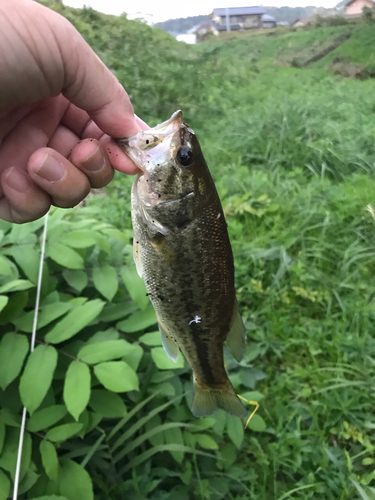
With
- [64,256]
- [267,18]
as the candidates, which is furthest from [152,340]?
[267,18]

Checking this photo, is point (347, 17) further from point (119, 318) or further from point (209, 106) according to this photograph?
point (119, 318)

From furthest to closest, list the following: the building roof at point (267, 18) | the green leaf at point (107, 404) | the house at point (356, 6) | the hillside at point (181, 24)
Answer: the hillside at point (181, 24) → the building roof at point (267, 18) → the house at point (356, 6) → the green leaf at point (107, 404)

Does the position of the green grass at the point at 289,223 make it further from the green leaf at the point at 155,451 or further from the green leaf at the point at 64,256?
the green leaf at the point at 64,256

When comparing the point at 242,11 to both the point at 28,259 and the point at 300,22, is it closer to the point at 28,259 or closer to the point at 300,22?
the point at 300,22

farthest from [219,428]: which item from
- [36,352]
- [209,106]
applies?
[209,106]

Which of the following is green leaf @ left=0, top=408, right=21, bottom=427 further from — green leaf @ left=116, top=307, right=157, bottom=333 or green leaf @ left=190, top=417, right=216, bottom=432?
green leaf @ left=190, top=417, right=216, bottom=432

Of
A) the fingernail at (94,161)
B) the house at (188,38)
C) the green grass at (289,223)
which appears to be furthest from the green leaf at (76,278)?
the house at (188,38)
